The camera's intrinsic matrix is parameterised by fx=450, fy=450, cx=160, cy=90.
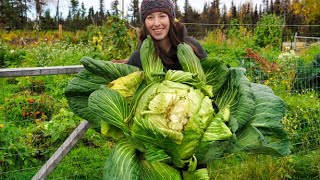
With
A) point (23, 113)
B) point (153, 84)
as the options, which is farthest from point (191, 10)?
point (153, 84)

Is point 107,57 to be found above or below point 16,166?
above

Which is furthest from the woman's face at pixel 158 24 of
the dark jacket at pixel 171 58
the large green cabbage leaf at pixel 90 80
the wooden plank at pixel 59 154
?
the wooden plank at pixel 59 154

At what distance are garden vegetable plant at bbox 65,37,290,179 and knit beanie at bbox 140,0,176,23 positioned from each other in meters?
0.23

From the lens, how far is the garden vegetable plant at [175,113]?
1.91 metres

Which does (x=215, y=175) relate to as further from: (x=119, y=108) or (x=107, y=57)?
(x=107, y=57)

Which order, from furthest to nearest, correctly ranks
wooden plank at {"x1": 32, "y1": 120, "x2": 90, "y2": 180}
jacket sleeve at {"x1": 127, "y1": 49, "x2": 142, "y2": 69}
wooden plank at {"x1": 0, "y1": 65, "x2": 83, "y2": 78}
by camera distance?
1. wooden plank at {"x1": 32, "y1": 120, "x2": 90, "y2": 180}
2. wooden plank at {"x1": 0, "y1": 65, "x2": 83, "y2": 78}
3. jacket sleeve at {"x1": 127, "y1": 49, "x2": 142, "y2": 69}

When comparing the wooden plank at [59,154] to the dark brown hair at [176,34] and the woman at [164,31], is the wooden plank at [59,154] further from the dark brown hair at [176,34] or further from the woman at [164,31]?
the dark brown hair at [176,34]

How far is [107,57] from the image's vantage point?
8.40 meters

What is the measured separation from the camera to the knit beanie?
7.75 feet

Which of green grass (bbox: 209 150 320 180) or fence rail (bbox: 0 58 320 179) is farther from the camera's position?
green grass (bbox: 209 150 320 180)

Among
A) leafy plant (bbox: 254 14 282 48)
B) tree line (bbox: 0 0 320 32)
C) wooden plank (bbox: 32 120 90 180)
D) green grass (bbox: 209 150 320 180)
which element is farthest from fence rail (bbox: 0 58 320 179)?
tree line (bbox: 0 0 320 32)

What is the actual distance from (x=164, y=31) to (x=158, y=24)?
49mm

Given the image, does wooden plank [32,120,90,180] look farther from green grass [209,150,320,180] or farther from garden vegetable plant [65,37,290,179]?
green grass [209,150,320,180]

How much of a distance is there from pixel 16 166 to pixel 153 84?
2835 millimetres
